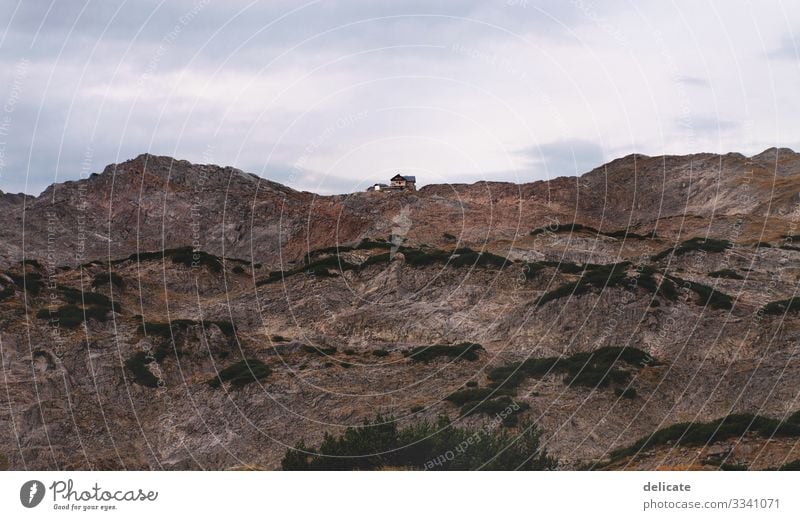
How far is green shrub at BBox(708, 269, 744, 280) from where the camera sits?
323ft

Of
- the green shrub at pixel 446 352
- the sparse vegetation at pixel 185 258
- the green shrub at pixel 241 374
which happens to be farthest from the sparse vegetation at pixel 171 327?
the green shrub at pixel 446 352

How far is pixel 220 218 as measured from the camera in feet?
440

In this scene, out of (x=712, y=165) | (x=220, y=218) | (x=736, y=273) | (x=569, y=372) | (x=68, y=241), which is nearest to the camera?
(x=569, y=372)

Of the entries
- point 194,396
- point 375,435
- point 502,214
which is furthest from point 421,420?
point 502,214

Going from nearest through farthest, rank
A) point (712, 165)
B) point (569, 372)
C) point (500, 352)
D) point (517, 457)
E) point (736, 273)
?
point (517, 457), point (569, 372), point (500, 352), point (736, 273), point (712, 165)

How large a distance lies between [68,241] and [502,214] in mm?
63426

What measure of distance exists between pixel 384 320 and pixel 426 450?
32.9 m

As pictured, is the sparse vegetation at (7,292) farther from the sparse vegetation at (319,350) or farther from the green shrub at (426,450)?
the green shrub at (426,450)

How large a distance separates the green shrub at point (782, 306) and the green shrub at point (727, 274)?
8976 millimetres

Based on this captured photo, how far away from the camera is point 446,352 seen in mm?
88500

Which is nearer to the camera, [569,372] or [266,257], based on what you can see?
[569,372]

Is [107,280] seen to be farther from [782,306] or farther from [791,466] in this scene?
[791,466]

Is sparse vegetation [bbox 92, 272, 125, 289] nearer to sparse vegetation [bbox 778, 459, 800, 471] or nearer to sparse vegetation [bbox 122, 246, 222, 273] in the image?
sparse vegetation [bbox 122, 246, 222, 273]

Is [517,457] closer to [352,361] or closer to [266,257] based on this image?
[352,361]
